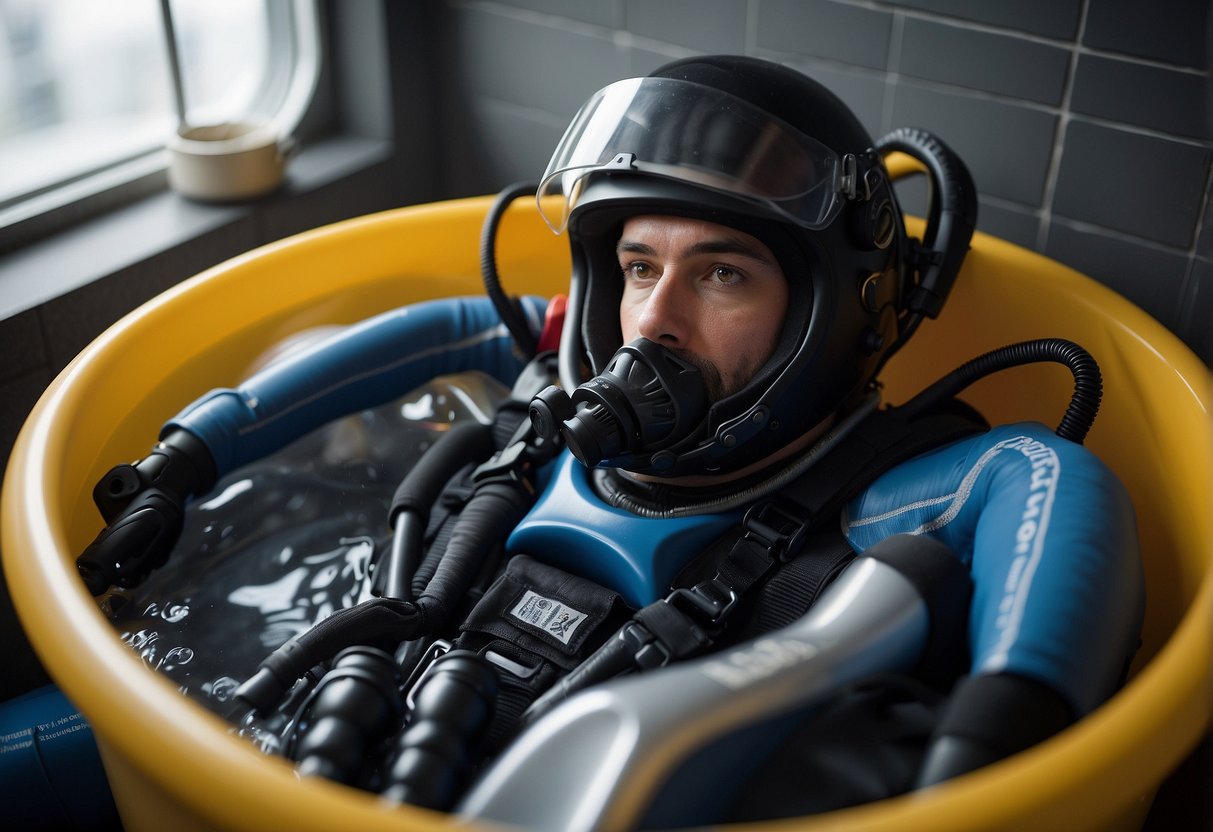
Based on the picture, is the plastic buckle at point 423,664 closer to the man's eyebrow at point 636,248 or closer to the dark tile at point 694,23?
the man's eyebrow at point 636,248

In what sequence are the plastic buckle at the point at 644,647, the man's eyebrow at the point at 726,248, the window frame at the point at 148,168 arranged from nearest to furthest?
the plastic buckle at the point at 644,647, the man's eyebrow at the point at 726,248, the window frame at the point at 148,168

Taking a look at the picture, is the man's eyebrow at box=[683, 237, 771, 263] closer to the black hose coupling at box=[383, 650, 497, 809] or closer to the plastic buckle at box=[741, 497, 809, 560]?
the plastic buckle at box=[741, 497, 809, 560]

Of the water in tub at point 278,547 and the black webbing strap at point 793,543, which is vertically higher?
the black webbing strap at point 793,543

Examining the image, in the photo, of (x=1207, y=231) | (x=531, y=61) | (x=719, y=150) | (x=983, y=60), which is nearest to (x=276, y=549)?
(x=719, y=150)

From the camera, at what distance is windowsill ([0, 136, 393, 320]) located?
1.65 meters

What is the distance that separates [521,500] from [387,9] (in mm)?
1092

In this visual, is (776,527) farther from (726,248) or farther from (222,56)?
(222,56)

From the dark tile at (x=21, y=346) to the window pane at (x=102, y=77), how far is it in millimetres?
313

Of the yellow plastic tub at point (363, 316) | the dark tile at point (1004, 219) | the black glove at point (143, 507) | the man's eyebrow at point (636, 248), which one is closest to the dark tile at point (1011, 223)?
the dark tile at point (1004, 219)

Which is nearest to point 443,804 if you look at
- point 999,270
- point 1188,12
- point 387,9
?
point 999,270

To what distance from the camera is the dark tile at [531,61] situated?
2.00m

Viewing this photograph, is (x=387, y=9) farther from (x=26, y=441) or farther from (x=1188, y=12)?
(x=1188, y=12)

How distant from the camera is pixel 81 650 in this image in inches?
36.9

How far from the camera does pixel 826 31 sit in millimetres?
1730
